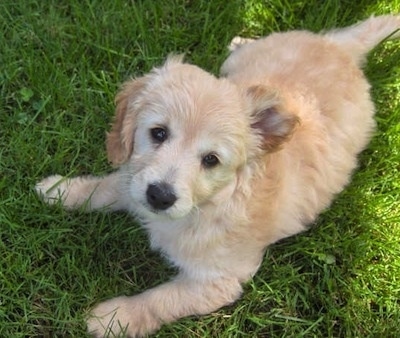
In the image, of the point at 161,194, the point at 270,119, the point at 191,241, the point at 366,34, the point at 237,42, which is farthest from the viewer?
the point at 237,42

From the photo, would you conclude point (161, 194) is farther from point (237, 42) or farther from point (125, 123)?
point (237, 42)

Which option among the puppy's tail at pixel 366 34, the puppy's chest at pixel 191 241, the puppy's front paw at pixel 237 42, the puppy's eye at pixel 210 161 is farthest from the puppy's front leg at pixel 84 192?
the puppy's tail at pixel 366 34

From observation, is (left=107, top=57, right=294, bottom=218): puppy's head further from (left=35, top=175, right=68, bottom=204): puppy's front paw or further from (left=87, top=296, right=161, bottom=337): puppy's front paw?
(left=35, top=175, right=68, bottom=204): puppy's front paw

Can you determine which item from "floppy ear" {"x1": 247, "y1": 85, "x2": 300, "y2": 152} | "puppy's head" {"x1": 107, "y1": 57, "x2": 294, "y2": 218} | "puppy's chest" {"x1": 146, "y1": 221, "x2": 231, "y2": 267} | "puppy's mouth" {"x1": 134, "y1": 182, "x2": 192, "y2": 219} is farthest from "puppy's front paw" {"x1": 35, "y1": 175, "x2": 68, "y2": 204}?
"floppy ear" {"x1": 247, "y1": 85, "x2": 300, "y2": 152}

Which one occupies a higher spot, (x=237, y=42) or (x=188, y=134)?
(x=188, y=134)

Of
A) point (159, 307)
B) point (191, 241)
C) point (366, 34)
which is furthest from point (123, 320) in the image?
point (366, 34)

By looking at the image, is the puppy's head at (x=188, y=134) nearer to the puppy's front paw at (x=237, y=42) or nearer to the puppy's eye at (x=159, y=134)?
the puppy's eye at (x=159, y=134)
